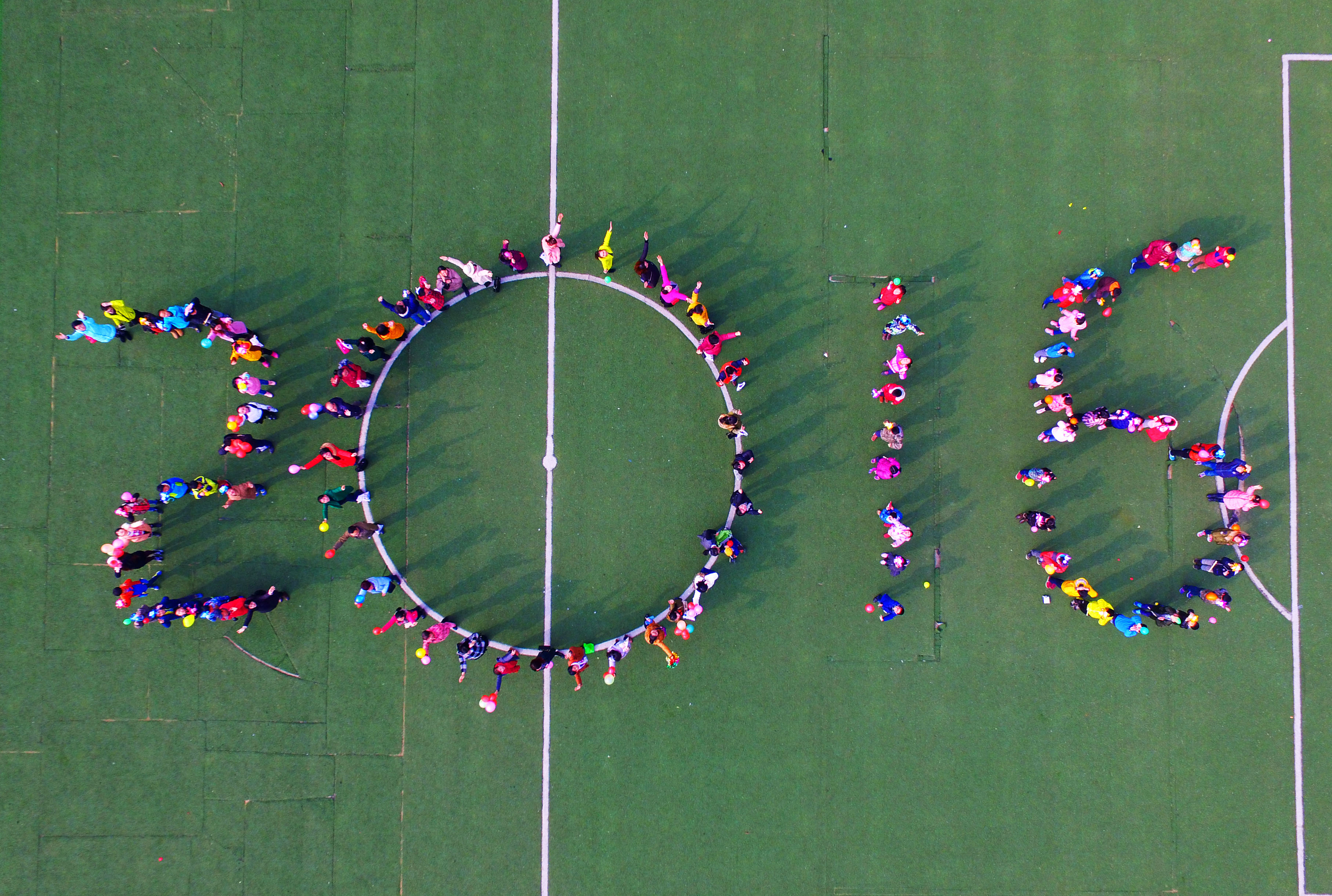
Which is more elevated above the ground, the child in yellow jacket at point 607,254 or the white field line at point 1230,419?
the child in yellow jacket at point 607,254

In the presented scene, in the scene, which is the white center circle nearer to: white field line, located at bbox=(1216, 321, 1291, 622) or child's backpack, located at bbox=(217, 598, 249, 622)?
child's backpack, located at bbox=(217, 598, 249, 622)

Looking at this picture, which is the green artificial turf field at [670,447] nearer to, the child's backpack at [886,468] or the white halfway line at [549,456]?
the white halfway line at [549,456]

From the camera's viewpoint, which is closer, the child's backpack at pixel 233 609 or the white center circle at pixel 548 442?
the child's backpack at pixel 233 609

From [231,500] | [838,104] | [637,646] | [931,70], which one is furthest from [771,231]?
[231,500]

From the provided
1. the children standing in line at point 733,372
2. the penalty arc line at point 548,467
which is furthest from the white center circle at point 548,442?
the children standing in line at point 733,372

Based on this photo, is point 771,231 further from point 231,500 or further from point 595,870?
point 595,870
